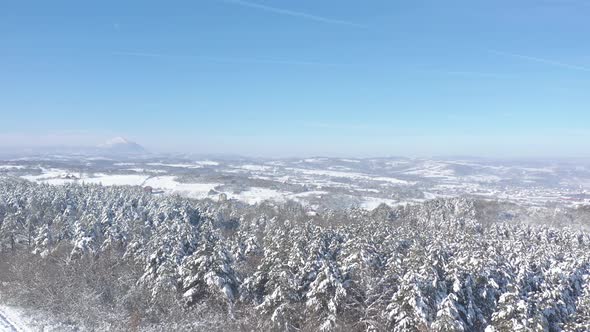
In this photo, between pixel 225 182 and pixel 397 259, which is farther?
pixel 225 182

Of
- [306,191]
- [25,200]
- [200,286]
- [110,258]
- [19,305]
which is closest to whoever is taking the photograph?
[200,286]

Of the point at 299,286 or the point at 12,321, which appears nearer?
the point at 299,286

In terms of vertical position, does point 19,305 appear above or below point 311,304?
below

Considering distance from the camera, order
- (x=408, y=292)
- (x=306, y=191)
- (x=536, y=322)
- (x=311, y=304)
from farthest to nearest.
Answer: (x=306, y=191)
(x=311, y=304)
(x=408, y=292)
(x=536, y=322)

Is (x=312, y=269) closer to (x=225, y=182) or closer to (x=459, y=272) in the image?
→ (x=459, y=272)

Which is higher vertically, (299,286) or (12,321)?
(299,286)

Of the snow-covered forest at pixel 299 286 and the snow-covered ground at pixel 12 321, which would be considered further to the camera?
the snow-covered ground at pixel 12 321

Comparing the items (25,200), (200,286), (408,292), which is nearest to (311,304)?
(408,292)

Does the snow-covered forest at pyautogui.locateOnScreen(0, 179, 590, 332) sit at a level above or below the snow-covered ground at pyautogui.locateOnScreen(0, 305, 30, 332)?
above

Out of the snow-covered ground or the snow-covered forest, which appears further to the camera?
the snow-covered ground

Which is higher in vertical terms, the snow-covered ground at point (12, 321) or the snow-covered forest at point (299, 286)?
the snow-covered forest at point (299, 286)
